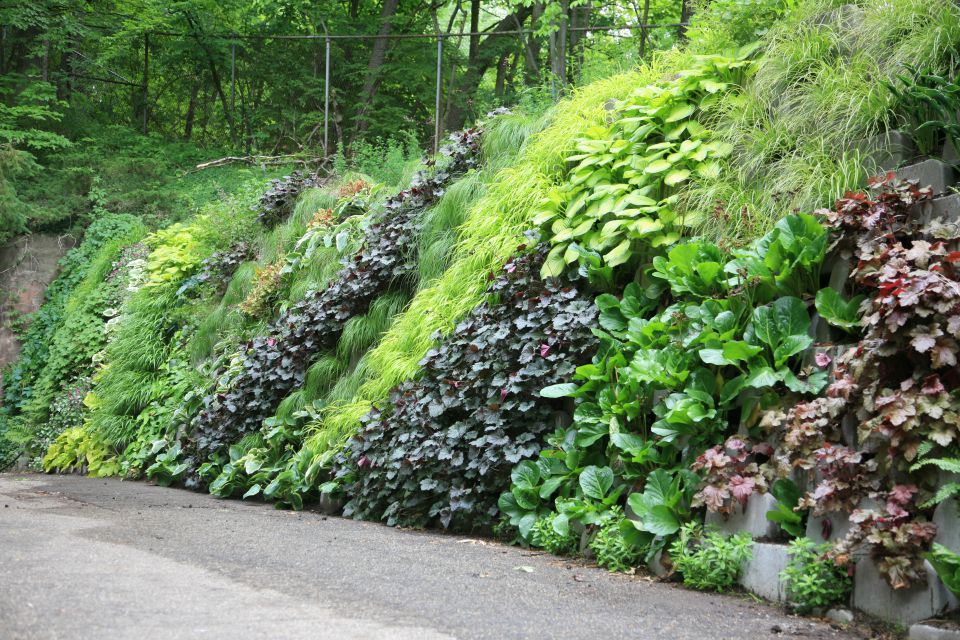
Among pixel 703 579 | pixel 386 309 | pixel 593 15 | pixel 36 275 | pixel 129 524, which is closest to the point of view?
pixel 703 579

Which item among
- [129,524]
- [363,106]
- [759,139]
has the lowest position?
[129,524]

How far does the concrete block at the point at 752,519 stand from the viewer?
11.5ft

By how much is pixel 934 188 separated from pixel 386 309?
4.63 m

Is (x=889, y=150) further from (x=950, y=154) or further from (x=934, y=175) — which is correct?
(x=934, y=175)

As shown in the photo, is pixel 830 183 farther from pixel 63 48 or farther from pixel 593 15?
pixel 63 48

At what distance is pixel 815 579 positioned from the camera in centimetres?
315

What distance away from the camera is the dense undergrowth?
10.8 feet

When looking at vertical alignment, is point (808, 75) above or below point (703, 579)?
above

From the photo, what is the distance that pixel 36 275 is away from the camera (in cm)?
1352

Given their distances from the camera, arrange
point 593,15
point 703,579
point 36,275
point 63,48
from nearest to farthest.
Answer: point 703,579 → point 36,275 → point 63,48 → point 593,15

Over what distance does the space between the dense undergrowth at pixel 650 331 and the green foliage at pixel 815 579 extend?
2cm

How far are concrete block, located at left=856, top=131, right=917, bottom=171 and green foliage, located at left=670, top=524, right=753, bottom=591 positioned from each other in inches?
82.0

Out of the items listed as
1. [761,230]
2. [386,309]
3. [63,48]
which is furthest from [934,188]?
[63,48]

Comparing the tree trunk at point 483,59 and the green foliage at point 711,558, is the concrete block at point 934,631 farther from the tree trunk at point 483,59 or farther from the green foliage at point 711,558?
the tree trunk at point 483,59
